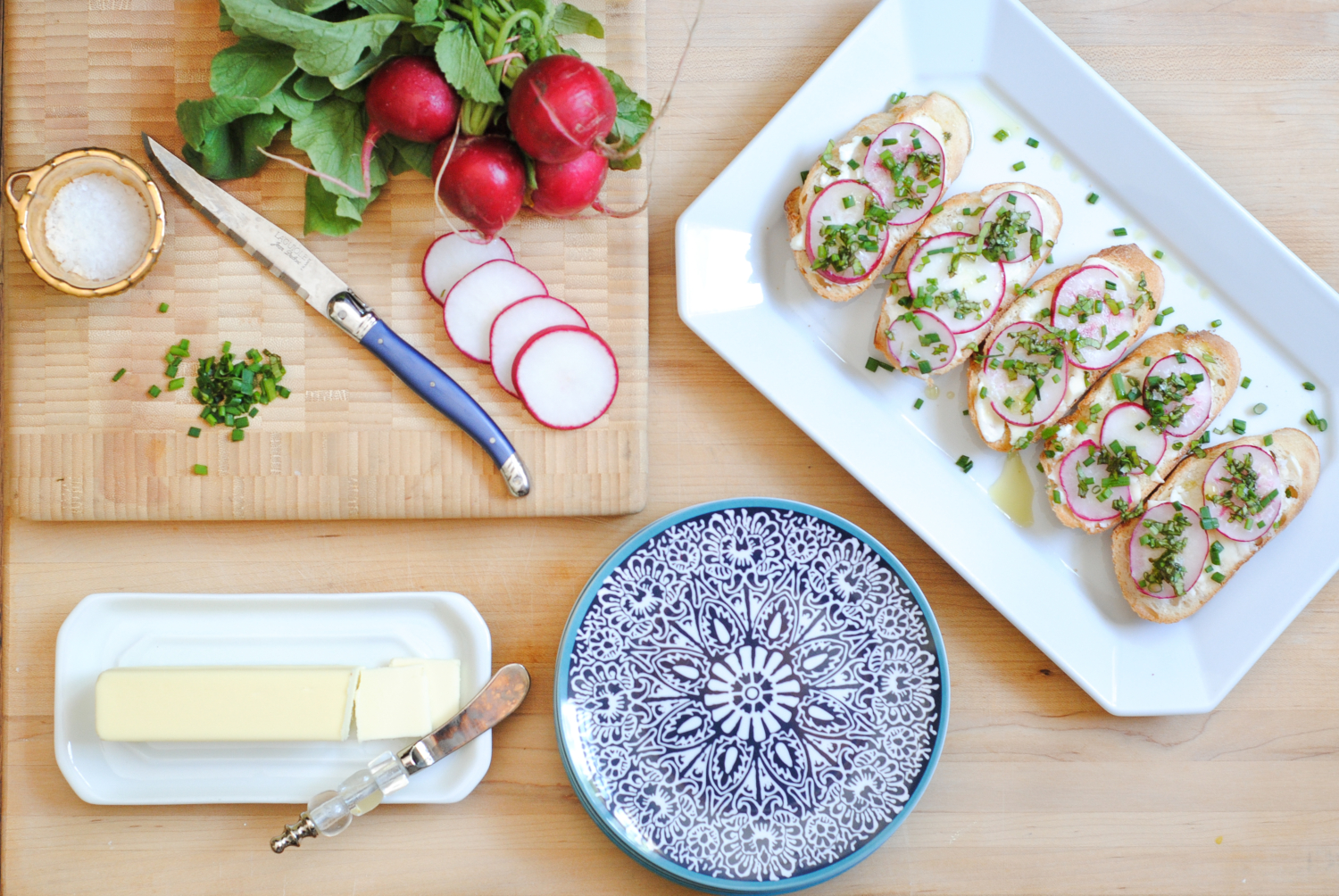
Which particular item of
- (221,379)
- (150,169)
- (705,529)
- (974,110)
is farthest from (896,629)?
(150,169)

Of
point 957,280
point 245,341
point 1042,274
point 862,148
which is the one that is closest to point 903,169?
point 862,148

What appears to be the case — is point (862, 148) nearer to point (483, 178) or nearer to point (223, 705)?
point (483, 178)

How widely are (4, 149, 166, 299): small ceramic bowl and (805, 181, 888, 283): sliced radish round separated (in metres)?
0.95

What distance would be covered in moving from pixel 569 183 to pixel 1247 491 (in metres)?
1.13

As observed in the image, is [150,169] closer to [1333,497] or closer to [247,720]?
[247,720]

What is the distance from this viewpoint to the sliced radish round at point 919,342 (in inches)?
50.6

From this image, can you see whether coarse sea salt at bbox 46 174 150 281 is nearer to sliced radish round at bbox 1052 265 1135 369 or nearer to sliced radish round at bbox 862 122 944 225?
sliced radish round at bbox 862 122 944 225

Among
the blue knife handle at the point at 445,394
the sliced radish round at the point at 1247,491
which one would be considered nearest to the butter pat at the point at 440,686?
the blue knife handle at the point at 445,394

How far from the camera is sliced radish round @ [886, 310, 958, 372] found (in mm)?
1284

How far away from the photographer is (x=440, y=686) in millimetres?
1266

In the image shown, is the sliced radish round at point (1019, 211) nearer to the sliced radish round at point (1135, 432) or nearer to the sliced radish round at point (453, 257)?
the sliced radish round at point (1135, 432)

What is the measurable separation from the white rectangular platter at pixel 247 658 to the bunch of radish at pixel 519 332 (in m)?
0.35

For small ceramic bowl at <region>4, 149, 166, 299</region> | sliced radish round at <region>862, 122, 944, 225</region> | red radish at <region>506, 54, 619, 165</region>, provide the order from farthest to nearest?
sliced radish round at <region>862, 122, 944, 225</region>, small ceramic bowl at <region>4, 149, 166, 299</region>, red radish at <region>506, 54, 619, 165</region>

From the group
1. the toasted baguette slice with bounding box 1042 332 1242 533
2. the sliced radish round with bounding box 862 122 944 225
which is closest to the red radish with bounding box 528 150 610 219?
the sliced radish round with bounding box 862 122 944 225
